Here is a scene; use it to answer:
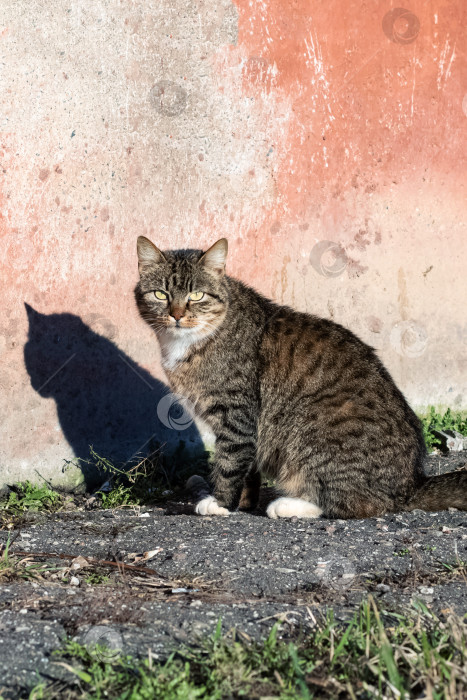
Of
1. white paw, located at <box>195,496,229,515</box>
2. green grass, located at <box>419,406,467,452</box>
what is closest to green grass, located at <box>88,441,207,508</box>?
white paw, located at <box>195,496,229,515</box>

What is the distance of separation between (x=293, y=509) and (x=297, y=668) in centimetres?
203

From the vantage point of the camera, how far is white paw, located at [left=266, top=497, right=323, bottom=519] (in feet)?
13.8

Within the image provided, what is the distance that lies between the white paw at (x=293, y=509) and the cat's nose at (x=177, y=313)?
123cm

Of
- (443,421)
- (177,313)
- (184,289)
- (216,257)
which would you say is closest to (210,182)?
(216,257)

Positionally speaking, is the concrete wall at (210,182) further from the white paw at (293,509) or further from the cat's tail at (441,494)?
the cat's tail at (441,494)

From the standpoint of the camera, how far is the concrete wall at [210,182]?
15.5 feet

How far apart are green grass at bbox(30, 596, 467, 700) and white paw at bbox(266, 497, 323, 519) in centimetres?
171

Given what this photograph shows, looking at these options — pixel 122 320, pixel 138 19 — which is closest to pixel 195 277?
pixel 122 320

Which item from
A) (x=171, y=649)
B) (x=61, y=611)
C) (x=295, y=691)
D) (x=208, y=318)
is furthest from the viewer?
(x=208, y=318)

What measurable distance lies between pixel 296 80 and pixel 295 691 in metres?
4.54

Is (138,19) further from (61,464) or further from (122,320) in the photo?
(61,464)

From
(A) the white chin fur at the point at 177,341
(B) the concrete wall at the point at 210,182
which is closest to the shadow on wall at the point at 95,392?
(B) the concrete wall at the point at 210,182

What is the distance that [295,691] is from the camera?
2.13 metres

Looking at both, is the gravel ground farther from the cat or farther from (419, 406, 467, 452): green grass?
(419, 406, 467, 452): green grass
